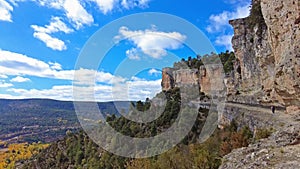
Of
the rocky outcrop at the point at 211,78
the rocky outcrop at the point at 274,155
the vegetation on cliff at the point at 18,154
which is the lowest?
the vegetation on cliff at the point at 18,154

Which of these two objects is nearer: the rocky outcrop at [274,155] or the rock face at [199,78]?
the rocky outcrop at [274,155]

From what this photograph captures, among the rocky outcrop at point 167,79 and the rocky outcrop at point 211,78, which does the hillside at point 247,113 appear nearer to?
the rocky outcrop at point 211,78

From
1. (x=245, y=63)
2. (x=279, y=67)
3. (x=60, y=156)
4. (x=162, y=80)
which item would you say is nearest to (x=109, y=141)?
(x=60, y=156)

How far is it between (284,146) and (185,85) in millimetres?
50776

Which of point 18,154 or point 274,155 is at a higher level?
point 274,155

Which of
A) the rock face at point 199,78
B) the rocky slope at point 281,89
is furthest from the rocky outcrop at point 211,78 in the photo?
the rocky slope at point 281,89

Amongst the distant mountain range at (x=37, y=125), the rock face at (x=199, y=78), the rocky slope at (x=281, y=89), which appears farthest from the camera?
the distant mountain range at (x=37, y=125)

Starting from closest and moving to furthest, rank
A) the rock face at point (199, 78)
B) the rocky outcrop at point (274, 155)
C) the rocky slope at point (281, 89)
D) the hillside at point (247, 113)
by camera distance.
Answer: the rocky outcrop at point (274, 155), the rocky slope at point (281, 89), the hillside at point (247, 113), the rock face at point (199, 78)

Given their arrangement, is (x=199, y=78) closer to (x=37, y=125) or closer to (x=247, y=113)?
(x=247, y=113)

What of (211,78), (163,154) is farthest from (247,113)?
(211,78)

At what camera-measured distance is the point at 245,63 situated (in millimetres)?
29672

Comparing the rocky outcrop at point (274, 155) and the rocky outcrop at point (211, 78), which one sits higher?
the rocky outcrop at point (211, 78)

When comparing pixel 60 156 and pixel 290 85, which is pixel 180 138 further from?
pixel 60 156

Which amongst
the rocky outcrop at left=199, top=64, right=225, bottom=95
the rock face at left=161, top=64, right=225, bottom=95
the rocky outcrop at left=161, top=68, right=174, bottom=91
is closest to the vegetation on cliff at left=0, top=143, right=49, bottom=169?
the rocky outcrop at left=161, top=68, right=174, bottom=91
